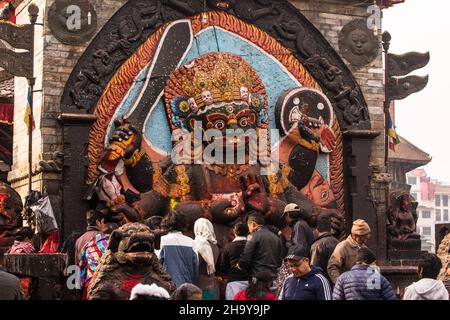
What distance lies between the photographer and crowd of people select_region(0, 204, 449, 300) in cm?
1032

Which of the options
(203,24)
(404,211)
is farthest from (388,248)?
(203,24)

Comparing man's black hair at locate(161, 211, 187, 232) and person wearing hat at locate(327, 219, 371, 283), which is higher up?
man's black hair at locate(161, 211, 187, 232)

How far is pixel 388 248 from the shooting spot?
19.9 m

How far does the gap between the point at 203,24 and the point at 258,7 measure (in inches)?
47.4

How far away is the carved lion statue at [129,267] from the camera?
10.7 metres

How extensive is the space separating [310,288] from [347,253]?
104 inches

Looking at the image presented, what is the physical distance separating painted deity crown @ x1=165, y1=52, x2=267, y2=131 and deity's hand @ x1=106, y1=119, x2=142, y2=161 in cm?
94

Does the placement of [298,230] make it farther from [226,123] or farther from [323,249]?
[226,123]

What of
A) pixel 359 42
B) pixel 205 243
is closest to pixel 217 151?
pixel 359 42

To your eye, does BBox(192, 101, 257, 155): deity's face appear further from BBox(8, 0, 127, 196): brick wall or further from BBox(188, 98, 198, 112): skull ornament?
BBox(8, 0, 127, 196): brick wall

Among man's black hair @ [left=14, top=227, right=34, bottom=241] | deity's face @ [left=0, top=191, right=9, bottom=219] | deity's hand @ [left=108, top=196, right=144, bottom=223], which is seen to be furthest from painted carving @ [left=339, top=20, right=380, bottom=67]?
man's black hair @ [left=14, top=227, right=34, bottom=241]

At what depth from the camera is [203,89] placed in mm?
18297

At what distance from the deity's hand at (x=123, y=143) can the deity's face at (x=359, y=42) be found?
5138 mm
